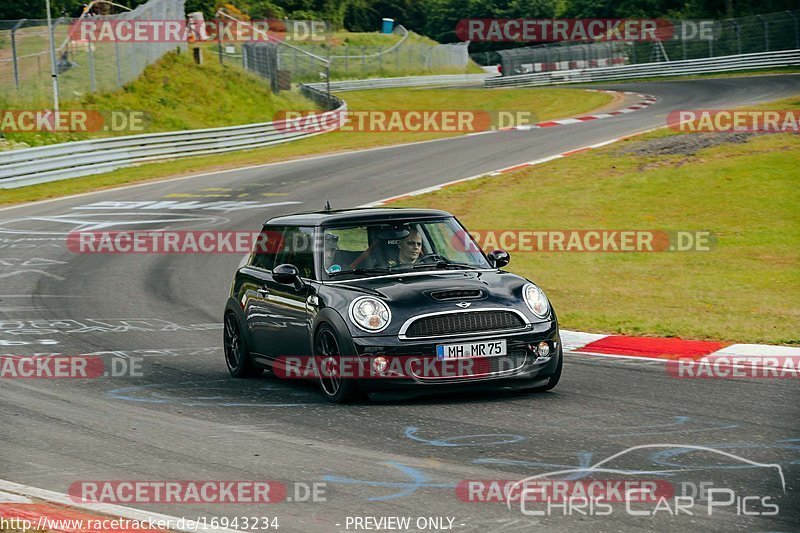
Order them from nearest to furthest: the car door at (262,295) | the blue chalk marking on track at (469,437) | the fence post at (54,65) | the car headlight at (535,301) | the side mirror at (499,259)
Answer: the blue chalk marking on track at (469,437)
the car headlight at (535,301)
the side mirror at (499,259)
the car door at (262,295)
the fence post at (54,65)

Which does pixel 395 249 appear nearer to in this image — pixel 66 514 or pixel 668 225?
pixel 66 514

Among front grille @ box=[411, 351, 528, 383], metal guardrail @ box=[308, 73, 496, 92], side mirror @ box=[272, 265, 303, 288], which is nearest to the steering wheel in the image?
side mirror @ box=[272, 265, 303, 288]

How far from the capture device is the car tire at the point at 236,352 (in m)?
10.3

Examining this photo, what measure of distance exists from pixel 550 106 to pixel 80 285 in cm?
3083

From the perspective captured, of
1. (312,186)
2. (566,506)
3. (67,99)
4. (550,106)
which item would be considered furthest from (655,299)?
(550,106)

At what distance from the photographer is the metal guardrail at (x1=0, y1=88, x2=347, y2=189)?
94.3ft

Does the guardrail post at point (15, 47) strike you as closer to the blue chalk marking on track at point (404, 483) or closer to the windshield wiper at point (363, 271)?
the windshield wiper at point (363, 271)

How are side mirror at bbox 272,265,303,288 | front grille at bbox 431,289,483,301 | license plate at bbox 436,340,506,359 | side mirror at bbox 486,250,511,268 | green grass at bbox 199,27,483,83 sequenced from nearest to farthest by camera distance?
license plate at bbox 436,340,506,359 < front grille at bbox 431,289,483,301 < side mirror at bbox 272,265,303,288 < side mirror at bbox 486,250,511,268 < green grass at bbox 199,27,483,83

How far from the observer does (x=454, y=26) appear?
10994 centimetres

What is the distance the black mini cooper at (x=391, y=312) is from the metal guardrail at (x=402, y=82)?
50935mm

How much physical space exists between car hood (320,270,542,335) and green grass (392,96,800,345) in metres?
3.36

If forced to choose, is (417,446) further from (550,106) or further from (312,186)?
(550,106)

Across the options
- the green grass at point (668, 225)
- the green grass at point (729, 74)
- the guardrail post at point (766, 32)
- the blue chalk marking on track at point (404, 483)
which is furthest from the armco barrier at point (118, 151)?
the guardrail post at point (766, 32)

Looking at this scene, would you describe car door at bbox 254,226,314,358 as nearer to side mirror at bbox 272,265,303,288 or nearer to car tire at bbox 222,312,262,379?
side mirror at bbox 272,265,303,288
